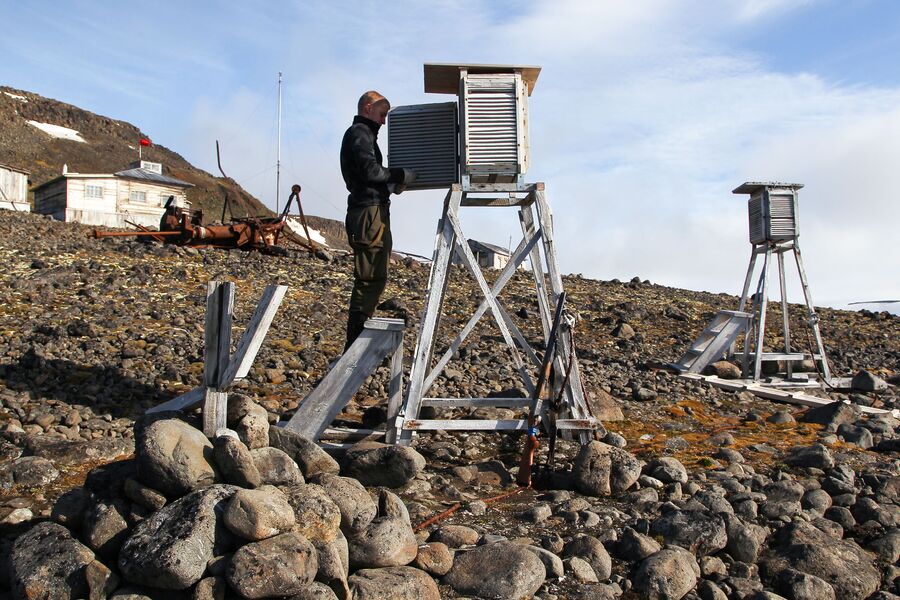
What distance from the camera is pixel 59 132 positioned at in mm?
85438

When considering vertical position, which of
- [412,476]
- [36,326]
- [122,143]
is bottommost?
[412,476]

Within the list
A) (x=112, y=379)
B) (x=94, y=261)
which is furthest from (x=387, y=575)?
(x=94, y=261)

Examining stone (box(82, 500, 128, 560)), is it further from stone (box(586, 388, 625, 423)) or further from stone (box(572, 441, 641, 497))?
stone (box(586, 388, 625, 423))

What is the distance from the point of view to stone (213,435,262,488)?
4.37 meters

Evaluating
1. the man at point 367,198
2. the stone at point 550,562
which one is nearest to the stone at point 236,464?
the stone at point 550,562

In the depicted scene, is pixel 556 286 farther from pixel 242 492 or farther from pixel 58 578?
pixel 58 578

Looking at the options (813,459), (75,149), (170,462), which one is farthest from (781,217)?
(75,149)

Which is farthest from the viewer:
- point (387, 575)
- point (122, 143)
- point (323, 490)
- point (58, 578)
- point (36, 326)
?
point (122, 143)

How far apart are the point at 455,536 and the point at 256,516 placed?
148 cm

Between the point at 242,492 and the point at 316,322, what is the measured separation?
9566 millimetres

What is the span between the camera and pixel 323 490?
14.3 feet

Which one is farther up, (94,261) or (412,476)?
(94,261)

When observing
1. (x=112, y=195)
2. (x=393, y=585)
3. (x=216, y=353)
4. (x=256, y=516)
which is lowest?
(x=393, y=585)

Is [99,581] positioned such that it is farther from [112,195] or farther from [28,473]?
[112,195]
